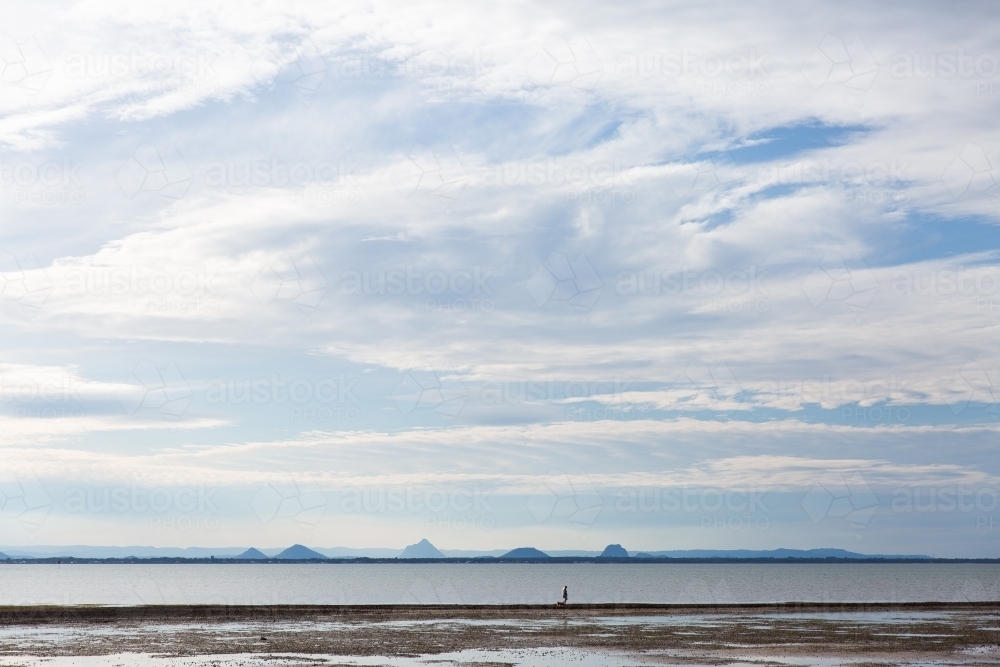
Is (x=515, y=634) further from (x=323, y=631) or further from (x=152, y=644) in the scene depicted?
(x=152, y=644)

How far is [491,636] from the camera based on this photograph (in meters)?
63.5

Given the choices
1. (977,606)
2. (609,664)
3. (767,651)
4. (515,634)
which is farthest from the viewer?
(977,606)

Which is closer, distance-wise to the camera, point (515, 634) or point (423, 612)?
point (515, 634)

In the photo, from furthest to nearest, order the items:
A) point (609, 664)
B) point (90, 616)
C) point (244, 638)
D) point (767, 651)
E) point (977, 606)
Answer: point (977, 606) → point (90, 616) → point (244, 638) → point (767, 651) → point (609, 664)

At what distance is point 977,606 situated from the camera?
98875mm

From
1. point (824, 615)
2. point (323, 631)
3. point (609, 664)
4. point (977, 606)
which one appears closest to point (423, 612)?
point (323, 631)

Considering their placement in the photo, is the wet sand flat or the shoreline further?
the shoreline

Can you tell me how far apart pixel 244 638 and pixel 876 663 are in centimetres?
3590

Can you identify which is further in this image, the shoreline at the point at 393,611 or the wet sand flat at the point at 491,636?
the shoreline at the point at 393,611

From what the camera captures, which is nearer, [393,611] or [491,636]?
[491,636]

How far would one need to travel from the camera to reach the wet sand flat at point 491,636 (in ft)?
166

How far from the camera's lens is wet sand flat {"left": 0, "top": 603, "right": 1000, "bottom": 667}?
166 ft

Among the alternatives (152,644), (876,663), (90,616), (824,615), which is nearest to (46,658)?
(152,644)

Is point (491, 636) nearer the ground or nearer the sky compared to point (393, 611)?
nearer the sky
